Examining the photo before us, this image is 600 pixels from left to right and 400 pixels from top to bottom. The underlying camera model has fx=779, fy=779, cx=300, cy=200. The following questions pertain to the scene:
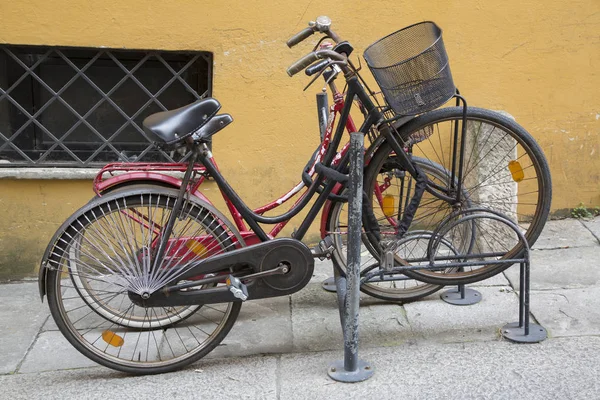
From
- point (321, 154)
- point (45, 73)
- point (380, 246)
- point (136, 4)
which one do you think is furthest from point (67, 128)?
point (380, 246)

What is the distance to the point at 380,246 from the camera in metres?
3.95

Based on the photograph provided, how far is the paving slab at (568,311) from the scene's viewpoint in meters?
4.09

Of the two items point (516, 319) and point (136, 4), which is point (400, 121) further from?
point (136, 4)

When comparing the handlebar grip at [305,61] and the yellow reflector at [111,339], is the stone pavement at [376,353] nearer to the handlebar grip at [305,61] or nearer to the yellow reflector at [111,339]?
the yellow reflector at [111,339]

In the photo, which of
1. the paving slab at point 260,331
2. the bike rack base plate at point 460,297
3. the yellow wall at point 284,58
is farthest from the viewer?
the yellow wall at point 284,58

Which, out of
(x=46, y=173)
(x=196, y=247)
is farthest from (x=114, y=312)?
(x=46, y=173)

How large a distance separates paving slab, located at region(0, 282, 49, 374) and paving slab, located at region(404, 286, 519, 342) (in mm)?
2107

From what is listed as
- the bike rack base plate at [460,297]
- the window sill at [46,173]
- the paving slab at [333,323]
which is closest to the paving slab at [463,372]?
the paving slab at [333,323]

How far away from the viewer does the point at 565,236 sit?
535 centimetres

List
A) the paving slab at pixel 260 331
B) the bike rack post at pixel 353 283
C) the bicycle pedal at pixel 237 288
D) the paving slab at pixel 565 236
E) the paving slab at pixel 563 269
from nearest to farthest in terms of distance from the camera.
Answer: the bike rack post at pixel 353 283 < the bicycle pedal at pixel 237 288 < the paving slab at pixel 260 331 < the paving slab at pixel 563 269 < the paving slab at pixel 565 236

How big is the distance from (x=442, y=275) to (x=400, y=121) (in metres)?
0.84

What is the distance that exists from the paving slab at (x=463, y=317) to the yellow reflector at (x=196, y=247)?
1227 mm

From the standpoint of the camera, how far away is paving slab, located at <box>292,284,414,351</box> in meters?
4.10

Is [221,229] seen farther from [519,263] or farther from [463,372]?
[519,263]
